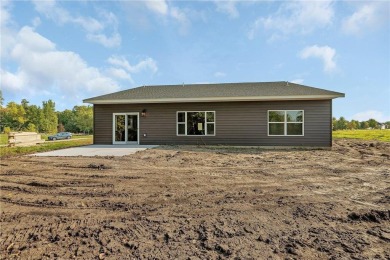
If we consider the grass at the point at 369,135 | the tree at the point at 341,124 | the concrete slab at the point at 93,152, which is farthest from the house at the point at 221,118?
the tree at the point at 341,124

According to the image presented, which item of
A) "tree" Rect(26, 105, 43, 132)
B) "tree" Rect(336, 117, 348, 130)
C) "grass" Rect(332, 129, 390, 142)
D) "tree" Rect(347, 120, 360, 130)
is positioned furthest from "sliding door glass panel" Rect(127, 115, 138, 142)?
"tree" Rect(347, 120, 360, 130)

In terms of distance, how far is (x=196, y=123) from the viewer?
43.5 ft

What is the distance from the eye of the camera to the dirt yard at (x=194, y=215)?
2.40 metres

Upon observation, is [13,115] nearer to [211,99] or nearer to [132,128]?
[132,128]

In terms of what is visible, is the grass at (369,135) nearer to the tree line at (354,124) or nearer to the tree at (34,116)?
the tree line at (354,124)

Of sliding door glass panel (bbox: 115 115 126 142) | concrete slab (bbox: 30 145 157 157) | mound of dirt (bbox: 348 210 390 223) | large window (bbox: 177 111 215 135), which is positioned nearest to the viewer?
mound of dirt (bbox: 348 210 390 223)

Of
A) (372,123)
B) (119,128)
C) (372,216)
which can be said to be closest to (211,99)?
(119,128)

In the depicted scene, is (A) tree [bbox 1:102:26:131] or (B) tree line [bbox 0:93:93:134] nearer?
(A) tree [bbox 1:102:26:131]

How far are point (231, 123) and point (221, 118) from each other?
2.11ft

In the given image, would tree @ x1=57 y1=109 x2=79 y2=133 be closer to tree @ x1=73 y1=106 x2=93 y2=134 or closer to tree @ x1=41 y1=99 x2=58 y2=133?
tree @ x1=73 y1=106 x2=93 y2=134

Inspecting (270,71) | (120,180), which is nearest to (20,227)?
(120,180)

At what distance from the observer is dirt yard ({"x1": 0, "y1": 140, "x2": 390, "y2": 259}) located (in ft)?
7.88

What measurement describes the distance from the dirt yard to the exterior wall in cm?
656

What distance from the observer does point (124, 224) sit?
300 cm
